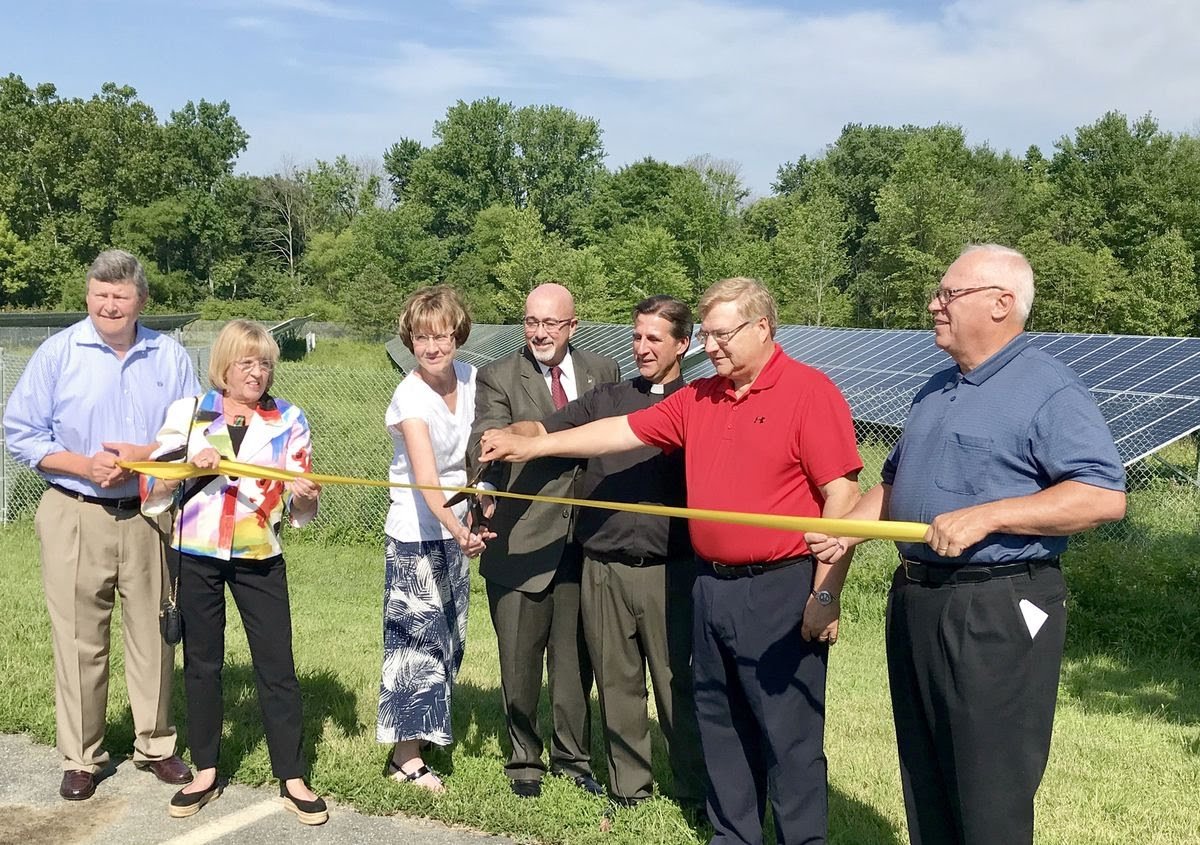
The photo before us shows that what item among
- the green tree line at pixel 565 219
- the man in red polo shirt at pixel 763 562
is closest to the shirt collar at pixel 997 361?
the man in red polo shirt at pixel 763 562

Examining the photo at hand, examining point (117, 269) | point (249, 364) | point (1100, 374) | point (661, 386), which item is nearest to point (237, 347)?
point (249, 364)

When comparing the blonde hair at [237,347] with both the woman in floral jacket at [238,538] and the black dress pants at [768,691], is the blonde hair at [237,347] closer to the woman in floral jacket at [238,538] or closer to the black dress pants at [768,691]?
the woman in floral jacket at [238,538]

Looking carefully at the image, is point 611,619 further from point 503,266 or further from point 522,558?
point 503,266

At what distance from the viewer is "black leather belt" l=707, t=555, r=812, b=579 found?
12.5ft

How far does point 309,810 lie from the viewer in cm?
454

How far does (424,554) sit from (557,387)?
919 millimetres

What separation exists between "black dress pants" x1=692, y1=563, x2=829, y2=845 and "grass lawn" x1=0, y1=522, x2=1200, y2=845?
0.55 metres

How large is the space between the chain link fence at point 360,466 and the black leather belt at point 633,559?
6103mm

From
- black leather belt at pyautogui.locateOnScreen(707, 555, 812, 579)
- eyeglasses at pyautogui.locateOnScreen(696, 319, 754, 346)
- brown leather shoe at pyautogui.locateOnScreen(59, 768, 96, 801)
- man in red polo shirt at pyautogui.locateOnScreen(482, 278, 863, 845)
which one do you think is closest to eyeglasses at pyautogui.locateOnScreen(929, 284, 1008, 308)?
man in red polo shirt at pyautogui.locateOnScreen(482, 278, 863, 845)

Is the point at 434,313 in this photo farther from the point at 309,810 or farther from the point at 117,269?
the point at 309,810

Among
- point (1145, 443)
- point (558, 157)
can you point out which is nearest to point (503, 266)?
point (558, 157)

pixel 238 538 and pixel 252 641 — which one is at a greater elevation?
pixel 238 538

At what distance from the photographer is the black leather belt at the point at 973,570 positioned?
123 inches

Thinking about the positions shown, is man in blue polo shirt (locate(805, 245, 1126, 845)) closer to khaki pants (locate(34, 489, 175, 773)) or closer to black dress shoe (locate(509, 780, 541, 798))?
black dress shoe (locate(509, 780, 541, 798))
